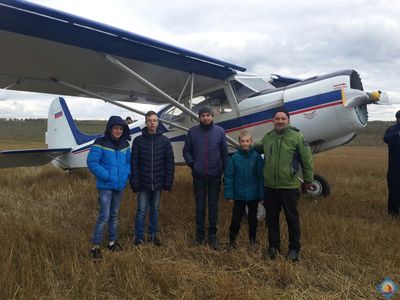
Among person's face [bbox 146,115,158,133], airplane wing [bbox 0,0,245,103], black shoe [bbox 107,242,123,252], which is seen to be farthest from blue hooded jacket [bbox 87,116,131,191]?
airplane wing [bbox 0,0,245,103]

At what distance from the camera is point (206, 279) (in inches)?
111

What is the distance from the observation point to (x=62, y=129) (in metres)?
9.80

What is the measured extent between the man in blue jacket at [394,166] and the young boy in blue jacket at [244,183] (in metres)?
2.46

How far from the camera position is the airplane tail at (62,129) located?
9.50 metres

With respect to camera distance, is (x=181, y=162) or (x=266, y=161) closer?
(x=266, y=161)

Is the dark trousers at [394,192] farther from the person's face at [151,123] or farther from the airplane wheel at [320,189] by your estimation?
the person's face at [151,123]

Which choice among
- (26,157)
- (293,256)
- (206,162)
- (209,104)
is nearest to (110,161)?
(206,162)

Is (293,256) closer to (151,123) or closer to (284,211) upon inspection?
(284,211)

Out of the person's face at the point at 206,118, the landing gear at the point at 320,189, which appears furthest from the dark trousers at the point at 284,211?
the landing gear at the point at 320,189

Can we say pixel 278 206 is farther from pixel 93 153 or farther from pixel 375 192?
pixel 375 192

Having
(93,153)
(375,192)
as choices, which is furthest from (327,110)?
(93,153)

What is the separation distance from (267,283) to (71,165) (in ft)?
24.1

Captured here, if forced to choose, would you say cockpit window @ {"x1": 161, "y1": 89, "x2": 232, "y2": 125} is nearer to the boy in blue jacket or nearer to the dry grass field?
the dry grass field

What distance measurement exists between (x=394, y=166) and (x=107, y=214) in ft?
13.1
